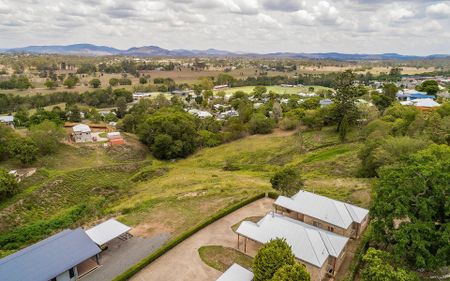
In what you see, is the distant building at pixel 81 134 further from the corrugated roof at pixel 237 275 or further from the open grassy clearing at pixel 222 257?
the corrugated roof at pixel 237 275

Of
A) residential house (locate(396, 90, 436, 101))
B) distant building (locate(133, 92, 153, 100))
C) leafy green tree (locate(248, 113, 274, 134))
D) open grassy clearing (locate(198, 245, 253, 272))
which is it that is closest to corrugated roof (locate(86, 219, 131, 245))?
open grassy clearing (locate(198, 245, 253, 272))

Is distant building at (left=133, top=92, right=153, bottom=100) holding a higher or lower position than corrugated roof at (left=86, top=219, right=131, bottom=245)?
lower

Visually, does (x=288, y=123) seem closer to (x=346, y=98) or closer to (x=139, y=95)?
(x=346, y=98)

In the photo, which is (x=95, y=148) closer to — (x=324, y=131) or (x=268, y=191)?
(x=268, y=191)

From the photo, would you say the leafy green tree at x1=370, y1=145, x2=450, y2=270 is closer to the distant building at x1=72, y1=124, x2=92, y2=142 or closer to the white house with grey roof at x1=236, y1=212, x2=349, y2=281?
the white house with grey roof at x1=236, y1=212, x2=349, y2=281

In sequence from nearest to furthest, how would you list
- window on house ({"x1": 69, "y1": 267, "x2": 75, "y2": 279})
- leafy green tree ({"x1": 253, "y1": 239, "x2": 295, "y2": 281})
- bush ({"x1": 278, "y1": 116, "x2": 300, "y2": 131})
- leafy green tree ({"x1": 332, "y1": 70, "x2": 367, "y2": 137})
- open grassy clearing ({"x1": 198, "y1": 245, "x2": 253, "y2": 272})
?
leafy green tree ({"x1": 253, "y1": 239, "x2": 295, "y2": 281}) < window on house ({"x1": 69, "y1": 267, "x2": 75, "y2": 279}) < open grassy clearing ({"x1": 198, "y1": 245, "x2": 253, "y2": 272}) < leafy green tree ({"x1": 332, "y1": 70, "x2": 367, "y2": 137}) < bush ({"x1": 278, "y1": 116, "x2": 300, "y2": 131})

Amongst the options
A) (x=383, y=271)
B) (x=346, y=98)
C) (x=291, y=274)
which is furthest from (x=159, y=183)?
(x=346, y=98)
